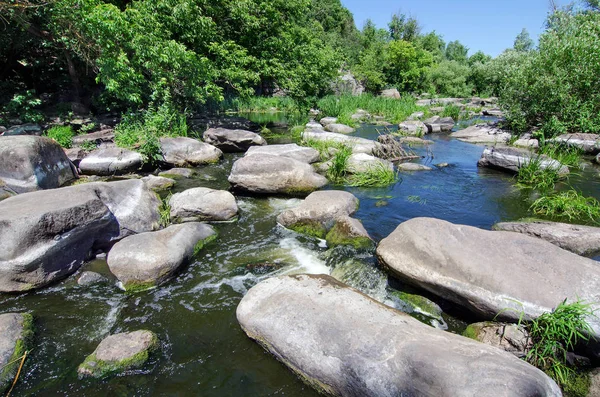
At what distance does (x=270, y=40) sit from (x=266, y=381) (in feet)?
51.8

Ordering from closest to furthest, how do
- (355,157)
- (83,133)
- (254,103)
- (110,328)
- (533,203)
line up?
(110,328) → (533,203) → (355,157) → (83,133) → (254,103)

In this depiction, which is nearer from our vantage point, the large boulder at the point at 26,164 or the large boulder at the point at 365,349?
the large boulder at the point at 365,349

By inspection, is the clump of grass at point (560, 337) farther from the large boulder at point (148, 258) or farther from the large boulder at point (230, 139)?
the large boulder at point (230, 139)

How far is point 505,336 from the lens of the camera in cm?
367

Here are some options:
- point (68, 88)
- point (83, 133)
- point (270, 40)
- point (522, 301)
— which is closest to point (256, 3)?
point (270, 40)

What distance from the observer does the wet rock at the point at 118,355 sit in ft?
11.3

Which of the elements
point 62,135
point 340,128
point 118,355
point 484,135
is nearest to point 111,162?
point 62,135

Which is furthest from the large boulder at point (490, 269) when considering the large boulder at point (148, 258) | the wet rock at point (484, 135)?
the wet rock at point (484, 135)

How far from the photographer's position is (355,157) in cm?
1061

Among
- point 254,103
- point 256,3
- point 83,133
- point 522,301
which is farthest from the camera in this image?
point 254,103

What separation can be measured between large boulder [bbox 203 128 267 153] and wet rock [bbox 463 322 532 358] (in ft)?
36.8

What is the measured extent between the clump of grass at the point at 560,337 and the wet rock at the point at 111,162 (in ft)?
34.0

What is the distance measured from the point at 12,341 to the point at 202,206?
12.7 ft

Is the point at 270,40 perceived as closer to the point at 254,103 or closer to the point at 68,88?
the point at 68,88
